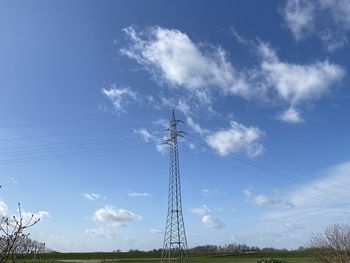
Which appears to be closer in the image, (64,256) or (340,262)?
(340,262)

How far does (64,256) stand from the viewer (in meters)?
172

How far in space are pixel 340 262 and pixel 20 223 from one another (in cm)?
3708

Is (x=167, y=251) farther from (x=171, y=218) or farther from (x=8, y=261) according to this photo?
(x=8, y=261)

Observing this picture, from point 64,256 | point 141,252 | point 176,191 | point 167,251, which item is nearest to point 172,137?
point 176,191

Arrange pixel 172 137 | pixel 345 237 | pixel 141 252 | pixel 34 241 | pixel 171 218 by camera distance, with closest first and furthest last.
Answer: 1. pixel 34 241
2. pixel 345 237
3. pixel 171 218
4. pixel 172 137
5. pixel 141 252

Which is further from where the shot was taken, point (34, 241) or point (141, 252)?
point (141, 252)

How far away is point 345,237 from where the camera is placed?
4728 centimetres

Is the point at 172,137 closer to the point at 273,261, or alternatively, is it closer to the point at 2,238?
the point at 273,261

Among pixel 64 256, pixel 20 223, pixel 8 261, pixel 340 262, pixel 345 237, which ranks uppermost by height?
→ pixel 64 256

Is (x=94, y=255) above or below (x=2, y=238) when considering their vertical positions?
above

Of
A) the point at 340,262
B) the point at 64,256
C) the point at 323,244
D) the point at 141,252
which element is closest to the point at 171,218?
the point at 323,244

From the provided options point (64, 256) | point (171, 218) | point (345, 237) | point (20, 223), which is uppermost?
point (64, 256)

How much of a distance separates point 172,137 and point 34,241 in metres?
61.0

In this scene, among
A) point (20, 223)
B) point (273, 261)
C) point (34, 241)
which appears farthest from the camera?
point (273, 261)
